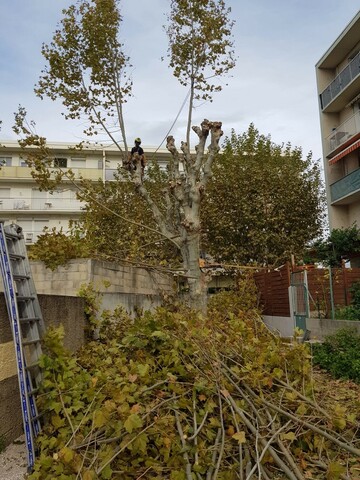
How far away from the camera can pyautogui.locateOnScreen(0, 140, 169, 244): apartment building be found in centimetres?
3041

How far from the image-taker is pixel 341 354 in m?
7.29

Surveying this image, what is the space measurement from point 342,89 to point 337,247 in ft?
26.5

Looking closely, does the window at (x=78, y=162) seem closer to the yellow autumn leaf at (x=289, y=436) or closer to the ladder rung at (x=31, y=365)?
the ladder rung at (x=31, y=365)

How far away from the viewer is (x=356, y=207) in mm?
19281

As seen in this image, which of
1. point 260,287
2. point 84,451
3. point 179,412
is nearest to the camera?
point 84,451

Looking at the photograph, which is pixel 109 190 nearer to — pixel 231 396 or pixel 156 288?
pixel 156 288

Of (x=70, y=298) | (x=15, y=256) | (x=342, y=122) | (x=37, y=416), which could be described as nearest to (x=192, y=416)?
(x=37, y=416)

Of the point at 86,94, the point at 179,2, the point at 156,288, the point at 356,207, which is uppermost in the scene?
the point at 179,2

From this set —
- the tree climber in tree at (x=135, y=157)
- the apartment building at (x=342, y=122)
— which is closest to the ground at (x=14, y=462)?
the tree climber in tree at (x=135, y=157)

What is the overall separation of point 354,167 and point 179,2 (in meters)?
11.7

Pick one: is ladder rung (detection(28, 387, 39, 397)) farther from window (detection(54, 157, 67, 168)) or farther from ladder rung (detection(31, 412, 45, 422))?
window (detection(54, 157, 67, 168))

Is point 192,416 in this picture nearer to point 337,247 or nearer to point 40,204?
point 337,247

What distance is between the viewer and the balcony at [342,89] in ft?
59.6

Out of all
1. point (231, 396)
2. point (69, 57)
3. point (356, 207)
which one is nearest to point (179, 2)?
point (69, 57)
